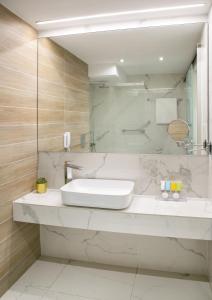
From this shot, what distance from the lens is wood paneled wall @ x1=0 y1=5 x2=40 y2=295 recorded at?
2139 millimetres

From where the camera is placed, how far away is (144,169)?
8.02 feet

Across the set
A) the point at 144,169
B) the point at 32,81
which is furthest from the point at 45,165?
the point at 144,169

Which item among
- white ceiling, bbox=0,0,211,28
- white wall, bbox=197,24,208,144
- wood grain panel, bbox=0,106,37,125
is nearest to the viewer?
white ceiling, bbox=0,0,211,28

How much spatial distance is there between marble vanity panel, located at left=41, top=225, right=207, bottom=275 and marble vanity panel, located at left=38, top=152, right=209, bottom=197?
1.59 ft

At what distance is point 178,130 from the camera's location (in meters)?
2.40

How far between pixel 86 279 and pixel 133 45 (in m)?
2.19

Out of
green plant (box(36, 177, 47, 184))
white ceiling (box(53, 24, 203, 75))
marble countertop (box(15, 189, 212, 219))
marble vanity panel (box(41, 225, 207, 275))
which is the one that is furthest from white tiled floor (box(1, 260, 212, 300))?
white ceiling (box(53, 24, 203, 75))

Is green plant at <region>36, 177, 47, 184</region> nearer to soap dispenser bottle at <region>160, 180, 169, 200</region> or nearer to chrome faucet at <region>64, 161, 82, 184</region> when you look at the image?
chrome faucet at <region>64, 161, 82, 184</region>

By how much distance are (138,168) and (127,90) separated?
731 millimetres

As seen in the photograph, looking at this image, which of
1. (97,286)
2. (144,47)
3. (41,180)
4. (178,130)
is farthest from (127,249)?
(144,47)

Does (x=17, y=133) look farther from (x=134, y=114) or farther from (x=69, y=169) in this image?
(x=134, y=114)

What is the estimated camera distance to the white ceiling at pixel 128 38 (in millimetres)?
2061

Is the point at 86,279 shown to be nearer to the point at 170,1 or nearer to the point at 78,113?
the point at 78,113

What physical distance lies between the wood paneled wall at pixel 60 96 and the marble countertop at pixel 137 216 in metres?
0.68
